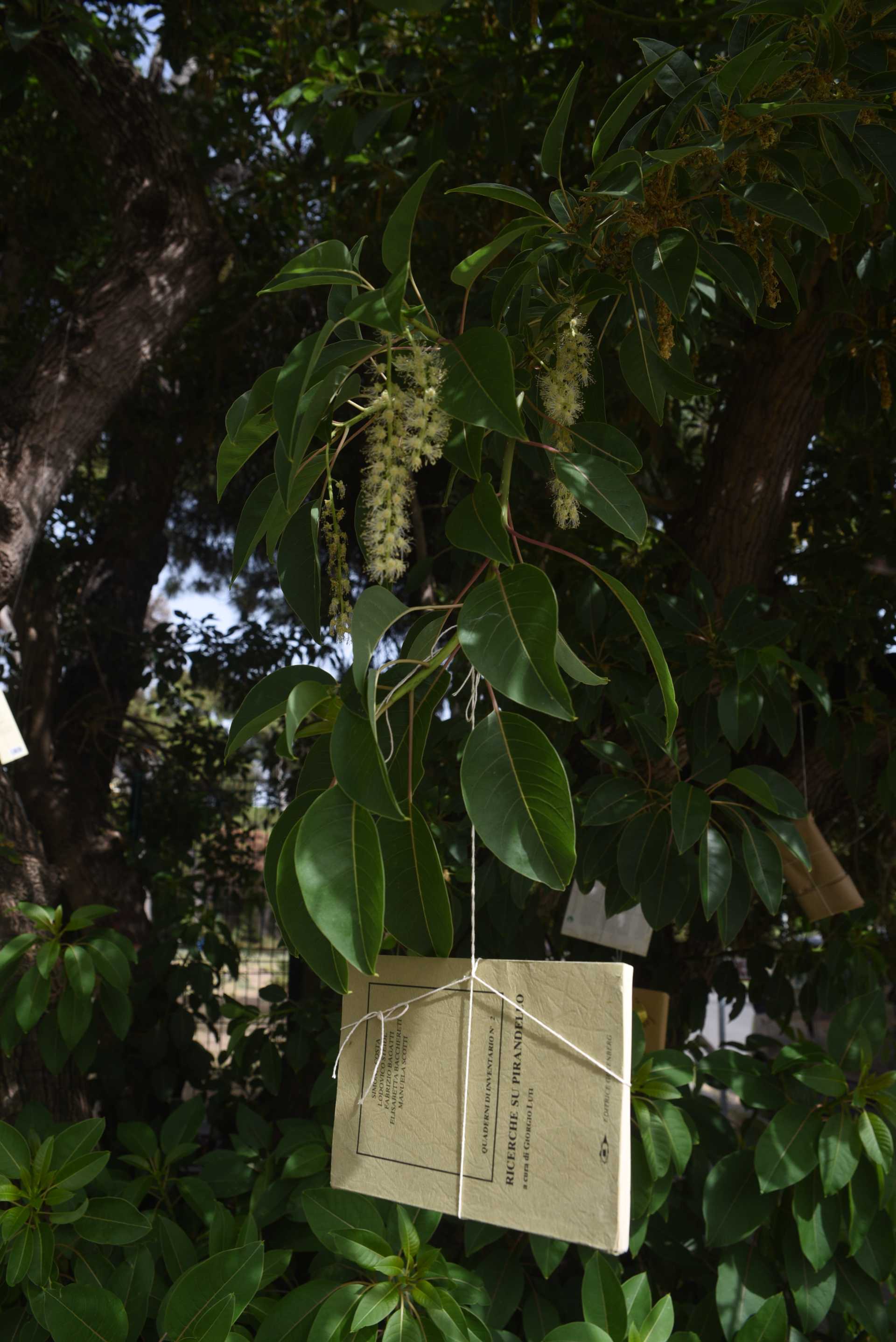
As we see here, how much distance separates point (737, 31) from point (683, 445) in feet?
7.88

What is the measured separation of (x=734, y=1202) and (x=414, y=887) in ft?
2.74

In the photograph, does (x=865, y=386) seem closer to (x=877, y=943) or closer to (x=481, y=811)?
(x=877, y=943)

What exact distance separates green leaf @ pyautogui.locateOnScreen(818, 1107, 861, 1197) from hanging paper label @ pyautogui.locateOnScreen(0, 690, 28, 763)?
1.30m

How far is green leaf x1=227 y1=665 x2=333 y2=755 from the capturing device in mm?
669

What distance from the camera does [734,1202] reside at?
1.25 m

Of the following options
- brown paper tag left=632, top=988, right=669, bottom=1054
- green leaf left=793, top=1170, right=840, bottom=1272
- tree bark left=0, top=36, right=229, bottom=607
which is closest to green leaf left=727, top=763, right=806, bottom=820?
brown paper tag left=632, top=988, right=669, bottom=1054

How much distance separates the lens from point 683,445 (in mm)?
3207

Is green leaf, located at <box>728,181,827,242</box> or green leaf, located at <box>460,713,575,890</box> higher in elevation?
green leaf, located at <box>728,181,827,242</box>

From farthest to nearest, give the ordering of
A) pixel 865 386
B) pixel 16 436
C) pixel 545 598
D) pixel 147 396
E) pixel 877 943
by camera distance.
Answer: pixel 147 396 → pixel 877 943 → pixel 16 436 → pixel 865 386 → pixel 545 598

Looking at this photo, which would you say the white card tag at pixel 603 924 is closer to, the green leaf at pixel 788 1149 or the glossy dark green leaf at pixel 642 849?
the glossy dark green leaf at pixel 642 849

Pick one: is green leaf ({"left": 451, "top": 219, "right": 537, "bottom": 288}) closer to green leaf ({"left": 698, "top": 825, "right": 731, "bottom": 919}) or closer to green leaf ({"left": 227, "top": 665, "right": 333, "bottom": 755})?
green leaf ({"left": 227, "top": 665, "right": 333, "bottom": 755})

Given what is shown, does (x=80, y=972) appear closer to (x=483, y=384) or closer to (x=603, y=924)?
(x=603, y=924)

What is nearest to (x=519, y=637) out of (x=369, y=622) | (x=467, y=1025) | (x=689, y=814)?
(x=369, y=622)

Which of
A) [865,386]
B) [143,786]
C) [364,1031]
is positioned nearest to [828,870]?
[865,386]
